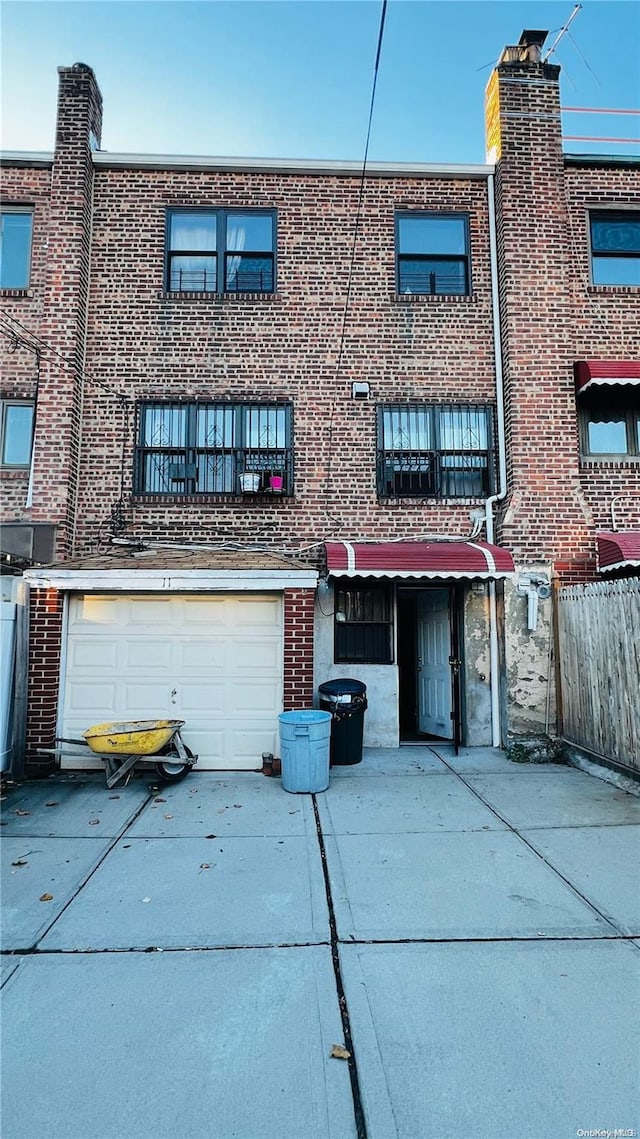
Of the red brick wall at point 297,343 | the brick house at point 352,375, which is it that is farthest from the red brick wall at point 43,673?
the red brick wall at point 297,343

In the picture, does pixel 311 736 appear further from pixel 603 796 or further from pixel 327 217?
pixel 327 217

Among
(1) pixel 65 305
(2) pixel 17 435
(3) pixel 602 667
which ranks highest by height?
(1) pixel 65 305

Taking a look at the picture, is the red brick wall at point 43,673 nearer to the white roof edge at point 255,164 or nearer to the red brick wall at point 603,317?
the white roof edge at point 255,164

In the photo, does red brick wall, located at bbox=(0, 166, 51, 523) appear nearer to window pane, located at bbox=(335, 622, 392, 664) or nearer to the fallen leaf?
window pane, located at bbox=(335, 622, 392, 664)

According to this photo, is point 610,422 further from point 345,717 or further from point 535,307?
point 345,717

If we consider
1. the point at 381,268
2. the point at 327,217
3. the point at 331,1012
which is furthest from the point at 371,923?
the point at 327,217

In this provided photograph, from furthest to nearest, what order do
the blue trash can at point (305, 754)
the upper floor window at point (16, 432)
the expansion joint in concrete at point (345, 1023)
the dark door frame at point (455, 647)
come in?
1. the upper floor window at point (16, 432)
2. the dark door frame at point (455, 647)
3. the blue trash can at point (305, 754)
4. the expansion joint in concrete at point (345, 1023)

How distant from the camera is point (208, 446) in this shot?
9.49 meters

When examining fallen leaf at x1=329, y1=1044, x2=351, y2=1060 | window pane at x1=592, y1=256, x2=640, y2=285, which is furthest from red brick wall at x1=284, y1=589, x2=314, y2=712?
window pane at x1=592, y1=256, x2=640, y2=285

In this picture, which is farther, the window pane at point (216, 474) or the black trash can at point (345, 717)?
the window pane at point (216, 474)

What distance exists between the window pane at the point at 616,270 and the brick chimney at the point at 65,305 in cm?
819

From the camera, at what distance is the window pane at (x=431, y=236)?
392 inches

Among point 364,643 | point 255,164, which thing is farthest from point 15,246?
point 364,643

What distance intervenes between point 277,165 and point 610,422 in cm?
674
